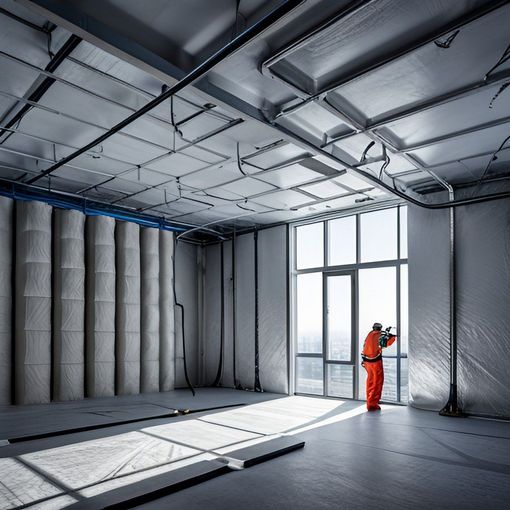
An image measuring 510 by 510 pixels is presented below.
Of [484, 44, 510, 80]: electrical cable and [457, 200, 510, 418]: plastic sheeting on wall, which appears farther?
[457, 200, 510, 418]: plastic sheeting on wall

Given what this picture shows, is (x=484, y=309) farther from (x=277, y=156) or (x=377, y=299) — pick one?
(x=277, y=156)

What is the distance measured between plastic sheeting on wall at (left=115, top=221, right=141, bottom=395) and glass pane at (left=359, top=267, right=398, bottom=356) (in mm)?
4067

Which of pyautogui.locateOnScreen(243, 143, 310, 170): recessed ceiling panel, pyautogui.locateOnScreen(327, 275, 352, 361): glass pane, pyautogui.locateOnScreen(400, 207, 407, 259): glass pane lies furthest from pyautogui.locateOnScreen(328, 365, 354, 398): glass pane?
pyautogui.locateOnScreen(243, 143, 310, 170): recessed ceiling panel

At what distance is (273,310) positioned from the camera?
956 cm

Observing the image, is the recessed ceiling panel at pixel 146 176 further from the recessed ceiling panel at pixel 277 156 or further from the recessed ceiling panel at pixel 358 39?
the recessed ceiling panel at pixel 358 39

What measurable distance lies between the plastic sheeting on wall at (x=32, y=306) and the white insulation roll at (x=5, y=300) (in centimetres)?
11

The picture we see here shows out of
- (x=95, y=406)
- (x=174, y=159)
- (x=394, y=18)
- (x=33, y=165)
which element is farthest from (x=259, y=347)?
(x=394, y=18)

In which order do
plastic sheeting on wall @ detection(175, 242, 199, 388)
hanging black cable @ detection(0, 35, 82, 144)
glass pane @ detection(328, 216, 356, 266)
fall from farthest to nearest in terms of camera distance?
plastic sheeting on wall @ detection(175, 242, 199, 388), glass pane @ detection(328, 216, 356, 266), hanging black cable @ detection(0, 35, 82, 144)

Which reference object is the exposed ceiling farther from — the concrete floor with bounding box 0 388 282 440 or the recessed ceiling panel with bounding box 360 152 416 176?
the concrete floor with bounding box 0 388 282 440

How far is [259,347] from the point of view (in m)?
9.72

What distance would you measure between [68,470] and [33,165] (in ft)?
15.0

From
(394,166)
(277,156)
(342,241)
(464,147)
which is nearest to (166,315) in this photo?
(342,241)

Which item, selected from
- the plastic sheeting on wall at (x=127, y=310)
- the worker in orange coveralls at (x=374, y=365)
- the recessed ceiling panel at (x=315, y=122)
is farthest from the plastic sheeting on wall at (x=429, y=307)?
the plastic sheeting on wall at (x=127, y=310)

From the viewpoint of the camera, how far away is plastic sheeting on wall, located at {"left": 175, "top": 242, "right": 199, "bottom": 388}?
1022 centimetres
